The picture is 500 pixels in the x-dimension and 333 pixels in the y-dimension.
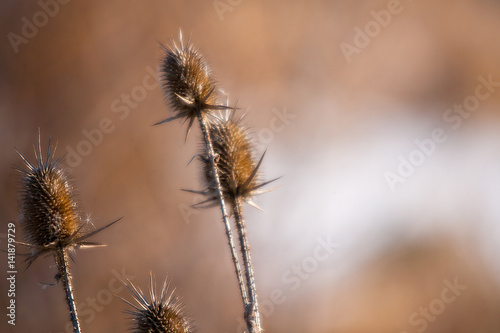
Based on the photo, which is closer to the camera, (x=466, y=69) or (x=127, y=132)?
(x=127, y=132)

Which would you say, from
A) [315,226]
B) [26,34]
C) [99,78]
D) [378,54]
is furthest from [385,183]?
[26,34]

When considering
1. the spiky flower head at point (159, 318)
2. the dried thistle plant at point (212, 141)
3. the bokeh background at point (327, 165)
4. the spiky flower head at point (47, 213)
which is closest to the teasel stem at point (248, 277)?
the dried thistle plant at point (212, 141)

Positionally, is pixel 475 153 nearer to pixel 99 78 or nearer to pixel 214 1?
pixel 214 1

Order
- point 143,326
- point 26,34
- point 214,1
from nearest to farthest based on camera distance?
point 143,326
point 26,34
point 214,1

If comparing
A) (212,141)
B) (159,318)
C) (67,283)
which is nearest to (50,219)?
(67,283)

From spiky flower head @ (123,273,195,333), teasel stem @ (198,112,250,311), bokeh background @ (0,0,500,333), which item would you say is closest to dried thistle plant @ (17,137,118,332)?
spiky flower head @ (123,273,195,333)

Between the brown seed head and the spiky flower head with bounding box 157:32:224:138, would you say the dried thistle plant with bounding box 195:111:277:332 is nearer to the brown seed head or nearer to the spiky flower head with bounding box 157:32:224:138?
the brown seed head

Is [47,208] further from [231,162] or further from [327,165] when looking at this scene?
[327,165]

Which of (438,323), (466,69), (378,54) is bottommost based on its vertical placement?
(438,323)
